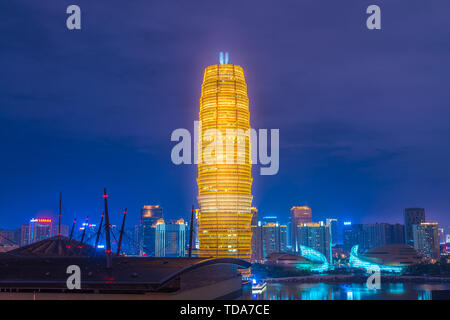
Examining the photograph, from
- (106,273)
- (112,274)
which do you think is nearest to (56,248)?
(106,273)

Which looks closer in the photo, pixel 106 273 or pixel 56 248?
pixel 106 273

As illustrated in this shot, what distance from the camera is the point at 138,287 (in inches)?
2790

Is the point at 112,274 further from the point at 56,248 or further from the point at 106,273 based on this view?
the point at 56,248

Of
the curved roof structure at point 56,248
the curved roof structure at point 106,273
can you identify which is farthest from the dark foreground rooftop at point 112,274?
the curved roof structure at point 56,248

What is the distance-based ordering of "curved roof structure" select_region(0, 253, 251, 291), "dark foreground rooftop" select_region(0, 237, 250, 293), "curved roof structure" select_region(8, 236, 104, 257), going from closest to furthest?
"dark foreground rooftop" select_region(0, 237, 250, 293) < "curved roof structure" select_region(0, 253, 251, 291) < "curved roof structure" select_region(8, 236, 104, 257)

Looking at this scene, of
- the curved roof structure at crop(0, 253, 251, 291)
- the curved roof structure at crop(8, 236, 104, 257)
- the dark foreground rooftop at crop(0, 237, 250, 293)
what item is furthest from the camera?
the curved roof structure at crop(8, 236, 104, 257)

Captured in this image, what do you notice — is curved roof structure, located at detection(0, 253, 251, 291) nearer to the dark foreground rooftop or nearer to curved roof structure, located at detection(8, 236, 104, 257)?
the dark foreground rooftop

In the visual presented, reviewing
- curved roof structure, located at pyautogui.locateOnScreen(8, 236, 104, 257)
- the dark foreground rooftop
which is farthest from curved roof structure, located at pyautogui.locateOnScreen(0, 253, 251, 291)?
curved roof structure, located at pyautogui.locateOnScreen(8, 236, 104, 257)

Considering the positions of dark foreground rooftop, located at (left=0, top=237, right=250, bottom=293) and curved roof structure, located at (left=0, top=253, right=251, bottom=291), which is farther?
curved roof structure, located at (left=0, top=253, right=251, bottom=291)

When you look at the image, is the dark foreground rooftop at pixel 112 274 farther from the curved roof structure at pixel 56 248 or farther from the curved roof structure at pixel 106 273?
the curved roof structure at pixel 56 248
